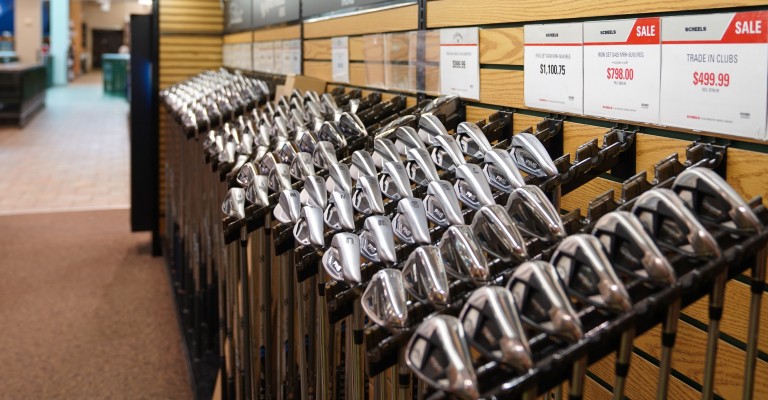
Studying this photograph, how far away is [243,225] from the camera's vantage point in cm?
196

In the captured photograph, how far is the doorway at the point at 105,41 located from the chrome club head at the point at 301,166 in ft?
156

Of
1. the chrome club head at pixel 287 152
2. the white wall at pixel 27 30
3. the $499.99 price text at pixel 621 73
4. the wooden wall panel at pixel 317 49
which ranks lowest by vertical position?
the chrome club head at pixel 287 152

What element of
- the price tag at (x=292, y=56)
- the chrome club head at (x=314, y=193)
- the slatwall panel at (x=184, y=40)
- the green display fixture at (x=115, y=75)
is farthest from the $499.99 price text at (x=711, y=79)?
the green display fixture at (x=115, y=75)

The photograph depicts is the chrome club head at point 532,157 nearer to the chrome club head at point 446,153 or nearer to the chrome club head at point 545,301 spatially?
the chrome club head at point 446,153

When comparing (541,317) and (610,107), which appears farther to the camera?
(610,107)

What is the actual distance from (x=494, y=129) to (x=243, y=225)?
0.68 m

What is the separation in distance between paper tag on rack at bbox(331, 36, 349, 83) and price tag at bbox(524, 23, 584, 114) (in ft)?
4.94

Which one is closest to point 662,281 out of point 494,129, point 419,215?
point 419,215

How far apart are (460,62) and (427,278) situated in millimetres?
1330

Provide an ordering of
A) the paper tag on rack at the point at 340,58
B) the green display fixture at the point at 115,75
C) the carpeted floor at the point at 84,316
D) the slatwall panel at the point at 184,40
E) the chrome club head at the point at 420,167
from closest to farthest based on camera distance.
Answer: the chrome club head at the point at 420,167 < the paper tag on rack at the point at 340,58 < the carpeted floor at the point at 84,316 < the slatwall panel at the point at 184,40 < the green display fixture at the point at 115,75

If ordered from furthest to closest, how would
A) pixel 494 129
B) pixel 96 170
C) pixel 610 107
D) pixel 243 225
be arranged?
pixel 96 170
pixel 494 129
pixel 243 225
pixel 610 107

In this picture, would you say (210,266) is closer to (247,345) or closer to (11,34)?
(247,345)

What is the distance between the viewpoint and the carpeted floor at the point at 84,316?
368cm

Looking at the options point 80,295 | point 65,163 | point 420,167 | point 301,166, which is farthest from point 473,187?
point 65,163
